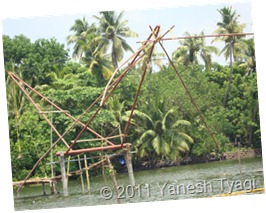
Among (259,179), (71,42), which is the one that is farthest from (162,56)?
(259,179)

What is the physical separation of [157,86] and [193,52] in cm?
217

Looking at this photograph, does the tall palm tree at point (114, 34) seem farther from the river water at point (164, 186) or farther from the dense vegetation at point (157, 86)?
the river water at point (164, 186)

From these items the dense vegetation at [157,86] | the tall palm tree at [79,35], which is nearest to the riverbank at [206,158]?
the dense vegetation at [157,86]

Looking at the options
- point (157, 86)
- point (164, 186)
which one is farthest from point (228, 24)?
point (164, 186)

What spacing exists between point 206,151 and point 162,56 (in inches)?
126

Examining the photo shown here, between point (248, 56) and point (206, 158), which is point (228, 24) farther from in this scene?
point (206, 158)

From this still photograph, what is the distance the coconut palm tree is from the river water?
0.59 m

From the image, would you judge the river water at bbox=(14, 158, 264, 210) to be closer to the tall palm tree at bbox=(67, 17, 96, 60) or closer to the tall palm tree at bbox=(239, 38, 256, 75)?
the tall palm tree at bbox=(239, 38, 256, 75)

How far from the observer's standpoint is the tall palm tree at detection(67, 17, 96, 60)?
807 inches

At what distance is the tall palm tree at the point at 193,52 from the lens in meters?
21.1

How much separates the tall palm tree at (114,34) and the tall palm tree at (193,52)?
1689 mm

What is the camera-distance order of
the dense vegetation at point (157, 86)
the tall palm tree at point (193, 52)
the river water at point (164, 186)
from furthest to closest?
1. the tall palm tree at point (193, 52)
2. the dense vegetation at point (157, 86)
3. the river water at point (164, 186)

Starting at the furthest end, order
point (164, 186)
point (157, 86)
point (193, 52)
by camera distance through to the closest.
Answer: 1. point (193, 52)
2. point (157, 86)
3. point (164, 186)

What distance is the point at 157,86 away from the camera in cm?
2003
